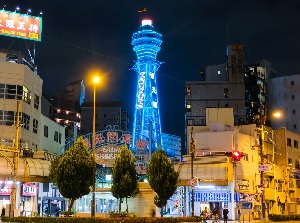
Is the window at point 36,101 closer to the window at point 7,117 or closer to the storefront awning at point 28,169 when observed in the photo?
the window at point 7,117

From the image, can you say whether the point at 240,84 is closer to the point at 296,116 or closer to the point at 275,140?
the point at 296,116

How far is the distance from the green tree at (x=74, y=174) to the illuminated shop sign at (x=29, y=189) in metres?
13.5

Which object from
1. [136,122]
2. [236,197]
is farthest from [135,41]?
[236,197]

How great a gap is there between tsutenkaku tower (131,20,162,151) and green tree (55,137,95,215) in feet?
239

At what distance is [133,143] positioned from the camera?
64000 mm

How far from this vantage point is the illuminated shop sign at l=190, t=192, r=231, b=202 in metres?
59.2

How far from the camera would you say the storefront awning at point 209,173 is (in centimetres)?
5812

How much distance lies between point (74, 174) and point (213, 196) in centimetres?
2285

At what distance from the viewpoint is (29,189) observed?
55.6 metres

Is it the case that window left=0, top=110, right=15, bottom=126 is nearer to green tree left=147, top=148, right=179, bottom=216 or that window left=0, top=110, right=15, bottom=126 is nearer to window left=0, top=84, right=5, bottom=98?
window left=0, top=84, right=5, bottom=98

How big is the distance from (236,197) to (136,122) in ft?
210

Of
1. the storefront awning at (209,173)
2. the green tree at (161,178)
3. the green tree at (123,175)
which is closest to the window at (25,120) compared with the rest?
the green tree at (123,175)

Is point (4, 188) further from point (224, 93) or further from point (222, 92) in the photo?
point (224, 93)

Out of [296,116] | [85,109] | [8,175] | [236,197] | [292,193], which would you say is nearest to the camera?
[8,175]
